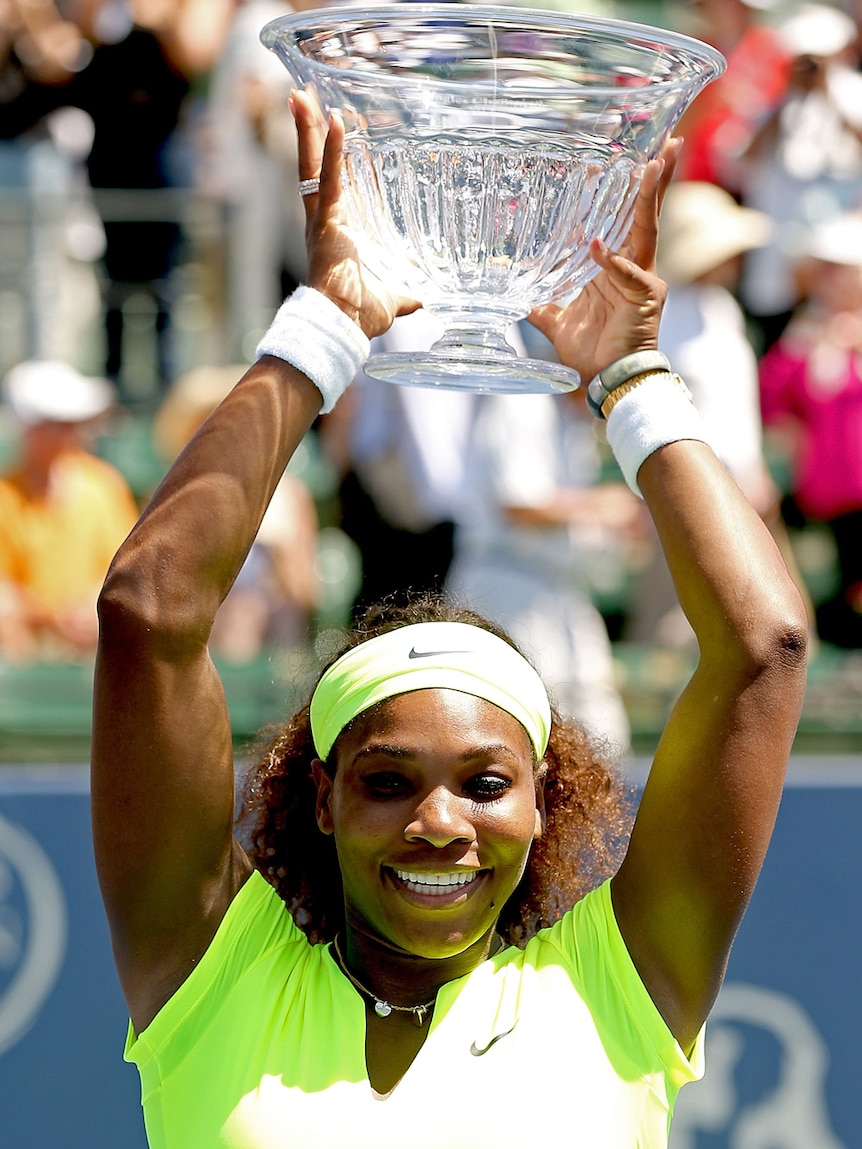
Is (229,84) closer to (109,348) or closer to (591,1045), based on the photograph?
(109,348)

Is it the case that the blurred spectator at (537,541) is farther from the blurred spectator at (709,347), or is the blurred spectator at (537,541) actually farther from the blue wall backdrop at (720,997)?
the blue wall backdrop at (720,997)

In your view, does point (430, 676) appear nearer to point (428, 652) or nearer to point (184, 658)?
point (428, 652)

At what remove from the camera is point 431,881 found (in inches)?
68.8

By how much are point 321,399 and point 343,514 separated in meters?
2.81

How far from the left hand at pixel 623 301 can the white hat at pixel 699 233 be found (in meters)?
2.73

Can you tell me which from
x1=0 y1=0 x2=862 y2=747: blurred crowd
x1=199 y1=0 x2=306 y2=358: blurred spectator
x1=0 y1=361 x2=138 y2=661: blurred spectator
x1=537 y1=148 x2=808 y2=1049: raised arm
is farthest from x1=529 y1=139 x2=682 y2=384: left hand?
x1=199 y1=0 x2=306 y2=358: blurred spectator

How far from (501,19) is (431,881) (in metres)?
0.82

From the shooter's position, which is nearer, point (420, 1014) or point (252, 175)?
point (420, 1014)

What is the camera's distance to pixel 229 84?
5.05 m

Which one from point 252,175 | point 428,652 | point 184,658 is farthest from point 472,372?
point 252,175

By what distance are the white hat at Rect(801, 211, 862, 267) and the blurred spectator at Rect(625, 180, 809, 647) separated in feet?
0.50

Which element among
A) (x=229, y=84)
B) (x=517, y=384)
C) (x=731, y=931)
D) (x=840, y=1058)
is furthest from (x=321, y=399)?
(x=229, y=84)

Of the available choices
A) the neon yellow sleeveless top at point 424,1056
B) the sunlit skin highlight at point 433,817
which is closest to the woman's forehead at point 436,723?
the sunlit skin highlight at point 433,817

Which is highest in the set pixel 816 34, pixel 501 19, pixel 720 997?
pixel 501 19
